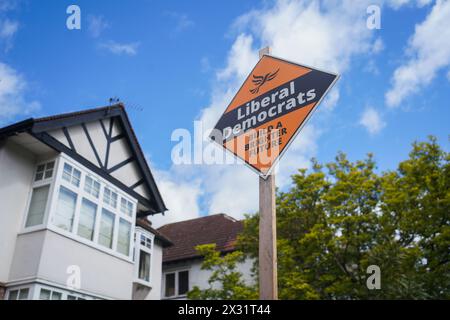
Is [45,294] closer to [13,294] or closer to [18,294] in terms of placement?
[18,294]

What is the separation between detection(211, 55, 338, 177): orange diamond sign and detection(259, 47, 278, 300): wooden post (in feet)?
0.50

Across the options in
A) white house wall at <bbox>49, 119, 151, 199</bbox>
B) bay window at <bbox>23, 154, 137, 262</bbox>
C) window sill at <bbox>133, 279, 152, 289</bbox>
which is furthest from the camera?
window sill at <bbox>133, 279, 152, 289</bbox>

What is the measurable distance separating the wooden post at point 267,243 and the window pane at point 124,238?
10.9 meters

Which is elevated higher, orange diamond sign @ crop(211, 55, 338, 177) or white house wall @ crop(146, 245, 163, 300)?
white house wall @ crop(146, 245, 163, 300)

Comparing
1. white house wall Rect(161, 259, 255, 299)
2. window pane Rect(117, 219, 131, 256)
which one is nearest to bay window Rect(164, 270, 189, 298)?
white house wall Rect(161, 259, 255, 299)

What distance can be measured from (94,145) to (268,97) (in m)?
10.6

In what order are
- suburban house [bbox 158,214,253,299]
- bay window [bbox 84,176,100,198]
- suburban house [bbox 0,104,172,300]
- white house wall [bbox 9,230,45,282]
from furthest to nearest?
suburban house [bbox 158,214,253,299] < bay window [bbox 84,176,100,198] < suburban house [bbox 0,104,172,300] < white house wall [bbox 9,230,45,282]

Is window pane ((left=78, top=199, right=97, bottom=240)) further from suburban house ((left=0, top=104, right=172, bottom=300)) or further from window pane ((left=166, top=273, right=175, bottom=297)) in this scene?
window pane ((left=166, top=273, right=175, bottom=297))

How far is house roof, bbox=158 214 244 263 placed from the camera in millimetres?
26828

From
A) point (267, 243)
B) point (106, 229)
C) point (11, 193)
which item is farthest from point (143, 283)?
point (267, 243)

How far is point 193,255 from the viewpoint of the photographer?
26.4 meters

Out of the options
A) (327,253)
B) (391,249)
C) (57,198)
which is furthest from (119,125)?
(391,249)

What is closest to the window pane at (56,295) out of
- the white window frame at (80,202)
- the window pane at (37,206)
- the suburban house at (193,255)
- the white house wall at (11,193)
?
the white house wall at (11,193)

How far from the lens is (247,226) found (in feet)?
66.6
